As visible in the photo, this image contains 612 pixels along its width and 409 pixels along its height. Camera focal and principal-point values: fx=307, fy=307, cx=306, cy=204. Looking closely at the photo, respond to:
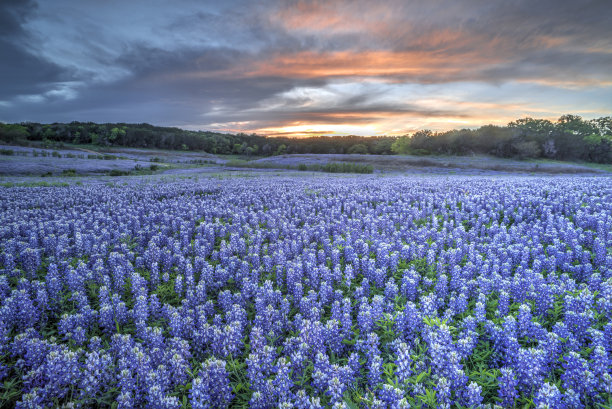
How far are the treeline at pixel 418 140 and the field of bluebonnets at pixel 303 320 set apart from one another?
6245 cm

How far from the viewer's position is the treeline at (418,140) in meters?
61.2

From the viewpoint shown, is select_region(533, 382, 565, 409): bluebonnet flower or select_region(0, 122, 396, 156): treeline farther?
select_region(0, 122, 396, 156): treeline

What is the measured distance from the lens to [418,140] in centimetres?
7212

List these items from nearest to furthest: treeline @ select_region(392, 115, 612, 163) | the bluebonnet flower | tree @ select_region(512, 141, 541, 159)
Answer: the bluebonnet flower → tree @ select_region(512, 141, 541, 159) → treeline @ select_region(392, 115, 612, 163)

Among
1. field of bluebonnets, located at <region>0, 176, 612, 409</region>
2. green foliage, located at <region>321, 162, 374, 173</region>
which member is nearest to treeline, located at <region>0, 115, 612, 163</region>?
green foliage, located at <region>321, 162, 374, 173</region>

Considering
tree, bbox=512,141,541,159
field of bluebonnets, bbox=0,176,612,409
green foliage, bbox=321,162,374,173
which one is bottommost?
field of bluebonnets, bbox=0,176,612,409

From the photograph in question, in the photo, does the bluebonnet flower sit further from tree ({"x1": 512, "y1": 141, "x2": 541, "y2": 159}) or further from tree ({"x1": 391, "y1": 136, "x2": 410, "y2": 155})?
tree ({"x1": 391, "y1": 136, "x2": 410, "y2": 155})

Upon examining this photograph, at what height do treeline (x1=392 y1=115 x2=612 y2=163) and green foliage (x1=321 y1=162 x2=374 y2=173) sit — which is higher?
treeline (x1=392 y1=115 x2=612 y2=163)

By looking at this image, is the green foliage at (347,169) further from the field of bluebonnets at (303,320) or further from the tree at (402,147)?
the tree at (402,147)

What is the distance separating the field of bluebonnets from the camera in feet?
8.93

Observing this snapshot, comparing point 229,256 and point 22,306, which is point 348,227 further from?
point 22,306

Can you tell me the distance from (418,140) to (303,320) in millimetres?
75374

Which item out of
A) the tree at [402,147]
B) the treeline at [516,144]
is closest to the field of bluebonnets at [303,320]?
the treeline at [516,144]

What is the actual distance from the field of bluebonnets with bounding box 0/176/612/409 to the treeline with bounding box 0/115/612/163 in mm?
62449
